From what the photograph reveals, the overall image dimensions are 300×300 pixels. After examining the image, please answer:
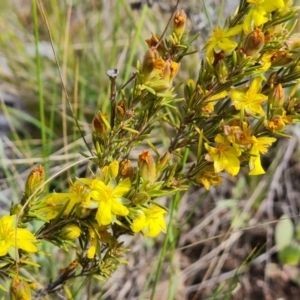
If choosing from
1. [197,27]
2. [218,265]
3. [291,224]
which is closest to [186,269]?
[218,265]

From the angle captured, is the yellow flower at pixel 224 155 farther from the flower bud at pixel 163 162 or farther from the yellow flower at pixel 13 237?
the yellow flower at pixel 13 237

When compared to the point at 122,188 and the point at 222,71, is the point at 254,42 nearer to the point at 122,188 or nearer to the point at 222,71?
the point at 222,71

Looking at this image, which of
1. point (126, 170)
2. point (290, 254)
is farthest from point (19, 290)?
point (290, 254)

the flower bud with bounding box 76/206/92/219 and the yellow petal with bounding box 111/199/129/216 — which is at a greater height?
the yellow petal with bounding box 111/199/129/216

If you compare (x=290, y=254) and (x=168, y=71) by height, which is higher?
(x=168, y=71)

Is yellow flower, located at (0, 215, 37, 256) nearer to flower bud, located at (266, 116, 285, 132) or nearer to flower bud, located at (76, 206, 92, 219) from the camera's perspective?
flower bud, located at (76, 206, 92, 219)

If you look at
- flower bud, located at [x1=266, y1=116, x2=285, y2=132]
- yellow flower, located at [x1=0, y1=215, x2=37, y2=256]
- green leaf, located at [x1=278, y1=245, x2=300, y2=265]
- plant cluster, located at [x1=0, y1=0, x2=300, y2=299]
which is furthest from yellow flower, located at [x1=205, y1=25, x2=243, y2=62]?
green leaf, located at [x1=278, y1=245, x2=300, y2=265]

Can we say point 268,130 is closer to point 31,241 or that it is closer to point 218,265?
point 31,241

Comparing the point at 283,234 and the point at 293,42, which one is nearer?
the point at 293,42

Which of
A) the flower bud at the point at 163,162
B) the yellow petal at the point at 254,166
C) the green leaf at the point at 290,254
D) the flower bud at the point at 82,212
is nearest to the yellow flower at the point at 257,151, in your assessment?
the yellow petal at the point at 254,166
